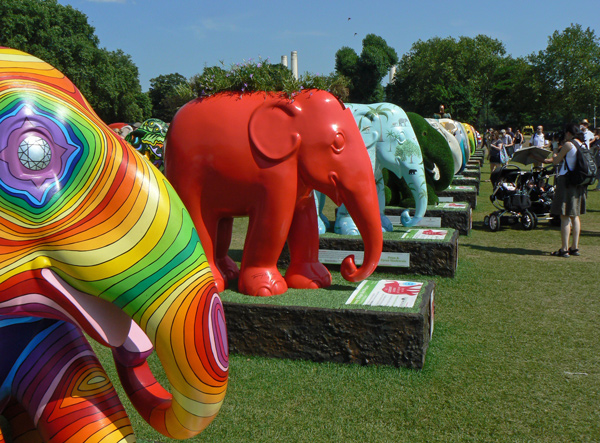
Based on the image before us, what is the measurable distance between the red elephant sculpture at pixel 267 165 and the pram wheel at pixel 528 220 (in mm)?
6547

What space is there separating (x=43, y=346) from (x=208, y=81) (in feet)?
9.45

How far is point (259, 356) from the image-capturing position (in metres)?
4.16

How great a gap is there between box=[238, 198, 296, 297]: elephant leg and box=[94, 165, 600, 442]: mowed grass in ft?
1.75

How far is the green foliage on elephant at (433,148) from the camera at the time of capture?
8789 millimetres

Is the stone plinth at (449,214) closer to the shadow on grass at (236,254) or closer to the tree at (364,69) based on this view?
the shadow on grass at (236,254)

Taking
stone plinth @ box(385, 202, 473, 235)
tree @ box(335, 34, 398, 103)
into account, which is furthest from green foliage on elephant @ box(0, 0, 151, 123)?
stone plinth @ box(385, 202, 473, 235)

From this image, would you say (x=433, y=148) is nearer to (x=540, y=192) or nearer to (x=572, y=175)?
(x=572, y=175)

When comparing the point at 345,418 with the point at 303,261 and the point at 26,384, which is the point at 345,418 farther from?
the point at 26,384

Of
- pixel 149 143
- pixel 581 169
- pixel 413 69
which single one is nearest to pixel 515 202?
pixel 581 169

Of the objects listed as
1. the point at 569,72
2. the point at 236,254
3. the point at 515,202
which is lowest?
the point at 236,254

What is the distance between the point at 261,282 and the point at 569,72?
38.0 m

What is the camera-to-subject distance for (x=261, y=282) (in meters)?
4.25

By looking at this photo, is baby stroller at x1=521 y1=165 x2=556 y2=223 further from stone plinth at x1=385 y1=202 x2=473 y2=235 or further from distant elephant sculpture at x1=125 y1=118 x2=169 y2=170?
distant elephant sculpture at x1=125 y1=118 x2=169 y2=170

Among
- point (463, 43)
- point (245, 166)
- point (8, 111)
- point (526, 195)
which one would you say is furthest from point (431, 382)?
point (463, 43)
